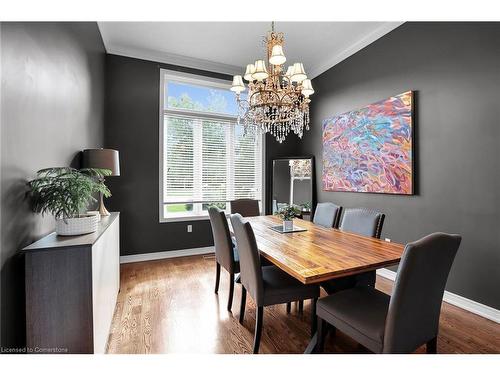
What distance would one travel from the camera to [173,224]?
3.84 m

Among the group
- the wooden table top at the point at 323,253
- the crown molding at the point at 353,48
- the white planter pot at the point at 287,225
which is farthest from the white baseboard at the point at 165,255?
the crown molding at the point at 353,48

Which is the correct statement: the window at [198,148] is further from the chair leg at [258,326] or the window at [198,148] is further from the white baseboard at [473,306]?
the white baseboard at [473,306]

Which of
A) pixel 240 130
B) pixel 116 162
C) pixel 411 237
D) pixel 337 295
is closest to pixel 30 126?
pixel 116 162

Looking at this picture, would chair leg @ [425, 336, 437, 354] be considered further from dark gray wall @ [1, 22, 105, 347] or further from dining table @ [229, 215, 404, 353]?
dark gray wall @ [1, 22, 105, 347]

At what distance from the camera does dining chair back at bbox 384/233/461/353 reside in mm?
1104

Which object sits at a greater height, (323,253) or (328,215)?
(328,215)

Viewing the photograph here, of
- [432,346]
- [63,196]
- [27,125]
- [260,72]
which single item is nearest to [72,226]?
[63,196]

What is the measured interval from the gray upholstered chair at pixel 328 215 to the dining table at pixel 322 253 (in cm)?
33

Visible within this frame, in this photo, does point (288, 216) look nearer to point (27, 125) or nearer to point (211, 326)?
point (211, 326)

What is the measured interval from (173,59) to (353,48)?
271 centimetres

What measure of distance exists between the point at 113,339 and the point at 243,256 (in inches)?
46.4

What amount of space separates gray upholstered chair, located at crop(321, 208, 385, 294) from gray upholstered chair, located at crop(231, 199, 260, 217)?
4.33ft

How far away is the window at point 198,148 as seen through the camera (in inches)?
151

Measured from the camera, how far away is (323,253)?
65.6 inches
